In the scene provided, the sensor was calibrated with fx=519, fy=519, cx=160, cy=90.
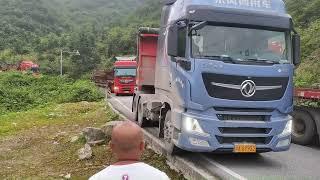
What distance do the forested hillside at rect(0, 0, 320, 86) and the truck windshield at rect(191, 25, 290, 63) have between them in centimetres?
1418

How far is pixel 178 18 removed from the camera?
31.8 feet

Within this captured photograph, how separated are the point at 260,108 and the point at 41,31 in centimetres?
11142

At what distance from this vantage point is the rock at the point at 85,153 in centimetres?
1138

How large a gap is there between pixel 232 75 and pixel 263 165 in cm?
192

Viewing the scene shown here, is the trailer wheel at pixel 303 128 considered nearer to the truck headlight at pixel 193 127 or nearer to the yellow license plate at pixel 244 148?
the yellow license plate at pixel 244 148

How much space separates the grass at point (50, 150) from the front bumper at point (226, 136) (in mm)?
712

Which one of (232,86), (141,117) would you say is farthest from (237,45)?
(141,117)

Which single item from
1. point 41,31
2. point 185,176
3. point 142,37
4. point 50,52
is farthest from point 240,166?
point 41,31

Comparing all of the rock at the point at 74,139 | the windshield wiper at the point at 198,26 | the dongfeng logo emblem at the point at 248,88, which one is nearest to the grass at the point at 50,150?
the rock at the point at 74,139

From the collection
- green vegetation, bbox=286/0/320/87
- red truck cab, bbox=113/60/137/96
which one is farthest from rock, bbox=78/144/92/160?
red truck cab, bbox=113/60/137/96

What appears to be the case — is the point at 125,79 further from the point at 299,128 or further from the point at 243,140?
the point at 243,140

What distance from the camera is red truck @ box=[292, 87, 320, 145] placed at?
39.8 feet

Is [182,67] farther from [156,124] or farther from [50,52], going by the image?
[50,52]

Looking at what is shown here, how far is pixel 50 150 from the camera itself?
44.1 ft
